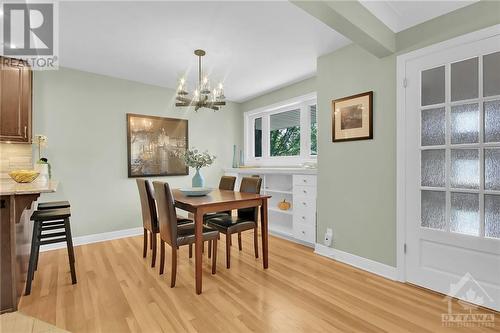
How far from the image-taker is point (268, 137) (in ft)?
15.9

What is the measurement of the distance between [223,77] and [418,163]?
2.75 m

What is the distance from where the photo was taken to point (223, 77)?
379 centimetres

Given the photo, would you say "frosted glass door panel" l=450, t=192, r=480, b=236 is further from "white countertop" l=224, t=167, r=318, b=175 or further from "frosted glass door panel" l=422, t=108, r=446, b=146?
"white countertop" l=224, t=167, r=318, b=175

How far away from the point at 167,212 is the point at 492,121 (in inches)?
106

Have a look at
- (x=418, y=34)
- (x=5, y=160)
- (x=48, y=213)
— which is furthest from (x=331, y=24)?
(x=5, y=160)

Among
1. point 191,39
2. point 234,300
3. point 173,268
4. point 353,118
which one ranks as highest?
point 191,39

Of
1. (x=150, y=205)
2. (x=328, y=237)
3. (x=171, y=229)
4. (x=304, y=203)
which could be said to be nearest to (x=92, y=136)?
(x=150, y=205)

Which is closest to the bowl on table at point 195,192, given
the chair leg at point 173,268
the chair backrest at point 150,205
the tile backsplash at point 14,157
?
the chair backrest at point 150,205

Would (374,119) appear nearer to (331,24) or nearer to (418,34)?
(418,34)

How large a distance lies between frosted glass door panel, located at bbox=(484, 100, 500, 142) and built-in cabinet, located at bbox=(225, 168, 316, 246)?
1715 millimetres

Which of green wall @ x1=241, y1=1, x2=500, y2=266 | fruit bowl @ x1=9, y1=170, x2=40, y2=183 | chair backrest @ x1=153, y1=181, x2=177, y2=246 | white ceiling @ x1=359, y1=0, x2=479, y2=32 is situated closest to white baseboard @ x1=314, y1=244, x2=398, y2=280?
green wall @ x1=241, y1=1, x2=500, y2=266

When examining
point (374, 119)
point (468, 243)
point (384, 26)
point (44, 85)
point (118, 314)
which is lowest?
point (118, 314)

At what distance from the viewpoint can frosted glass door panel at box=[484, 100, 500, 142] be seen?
1883 mm

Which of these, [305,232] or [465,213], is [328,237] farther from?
[465,213]
